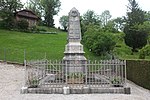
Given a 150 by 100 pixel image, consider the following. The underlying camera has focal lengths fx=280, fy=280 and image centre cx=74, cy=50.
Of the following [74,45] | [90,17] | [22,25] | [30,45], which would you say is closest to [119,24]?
[90,17]

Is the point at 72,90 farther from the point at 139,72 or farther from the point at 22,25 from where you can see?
the point at 22,25

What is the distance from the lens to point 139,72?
18.1 meters

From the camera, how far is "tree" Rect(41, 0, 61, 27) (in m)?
77.6

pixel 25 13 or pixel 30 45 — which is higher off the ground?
pixel 25 13

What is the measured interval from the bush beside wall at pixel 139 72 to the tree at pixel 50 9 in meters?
57.8

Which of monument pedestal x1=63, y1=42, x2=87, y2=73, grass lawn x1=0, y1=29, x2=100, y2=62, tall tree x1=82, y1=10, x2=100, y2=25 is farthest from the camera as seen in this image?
tall tree x1=82, y1=10, x2=100, y2=25

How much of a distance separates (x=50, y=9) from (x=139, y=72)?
63749 millimetres

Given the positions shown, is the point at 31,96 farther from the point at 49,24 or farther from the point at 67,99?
the point at 49,24

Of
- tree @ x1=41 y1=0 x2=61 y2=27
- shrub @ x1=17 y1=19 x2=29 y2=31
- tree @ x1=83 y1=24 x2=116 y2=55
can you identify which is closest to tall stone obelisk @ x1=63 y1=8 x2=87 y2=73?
tree @ x1=83 y1=24 x2=116 y2=55

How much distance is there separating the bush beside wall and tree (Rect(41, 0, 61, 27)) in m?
57.8

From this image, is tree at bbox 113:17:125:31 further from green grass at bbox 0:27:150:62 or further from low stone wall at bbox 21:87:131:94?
low stone wall at bbox 21:87:131:94

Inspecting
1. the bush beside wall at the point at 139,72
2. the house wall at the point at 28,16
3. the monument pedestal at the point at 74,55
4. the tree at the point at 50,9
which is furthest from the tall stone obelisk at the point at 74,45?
the tree at the point at 50,9

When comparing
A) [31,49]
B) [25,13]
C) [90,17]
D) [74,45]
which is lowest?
[31,49]

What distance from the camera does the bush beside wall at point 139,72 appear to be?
1652cm
